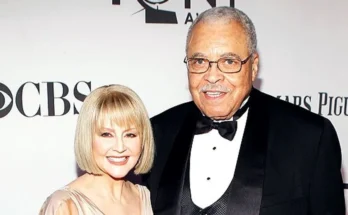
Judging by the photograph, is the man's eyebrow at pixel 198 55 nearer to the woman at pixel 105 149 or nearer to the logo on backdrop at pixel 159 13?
the woman at pixel 105 149

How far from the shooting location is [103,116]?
126 centimetres

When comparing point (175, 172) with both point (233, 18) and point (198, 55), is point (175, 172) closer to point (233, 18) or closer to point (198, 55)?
point (198, 55)

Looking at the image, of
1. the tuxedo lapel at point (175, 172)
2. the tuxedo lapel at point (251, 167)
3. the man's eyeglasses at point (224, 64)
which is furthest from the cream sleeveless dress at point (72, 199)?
the man's eyeglasses at point (224, 64)

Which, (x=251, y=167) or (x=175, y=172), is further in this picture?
(x=175, y=172)

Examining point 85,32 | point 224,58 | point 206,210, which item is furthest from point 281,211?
point 85,32

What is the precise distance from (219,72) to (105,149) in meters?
0.46

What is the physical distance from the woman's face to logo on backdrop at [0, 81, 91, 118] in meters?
0.83

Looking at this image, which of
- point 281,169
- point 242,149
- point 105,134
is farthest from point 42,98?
point 281,169

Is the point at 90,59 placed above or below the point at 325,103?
above

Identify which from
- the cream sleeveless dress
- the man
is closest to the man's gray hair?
the man

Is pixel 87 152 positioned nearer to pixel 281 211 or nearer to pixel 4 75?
pixel 281 211

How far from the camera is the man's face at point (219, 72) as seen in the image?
132 centimetres

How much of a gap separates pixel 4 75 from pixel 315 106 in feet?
5.64

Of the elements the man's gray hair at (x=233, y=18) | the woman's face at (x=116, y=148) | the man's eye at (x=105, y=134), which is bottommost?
the woman's face at (x=116, y=148)
